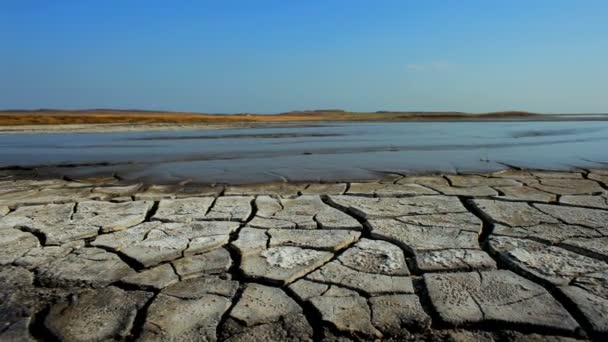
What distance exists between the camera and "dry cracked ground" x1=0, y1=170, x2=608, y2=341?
1.72m

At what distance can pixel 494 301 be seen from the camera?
187 centimetres

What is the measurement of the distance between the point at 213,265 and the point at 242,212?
1.06 m

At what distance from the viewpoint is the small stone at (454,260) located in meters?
2.22

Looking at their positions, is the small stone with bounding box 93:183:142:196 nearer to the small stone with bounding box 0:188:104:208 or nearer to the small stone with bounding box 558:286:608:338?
the small stone with bounding box 0:188:104:208

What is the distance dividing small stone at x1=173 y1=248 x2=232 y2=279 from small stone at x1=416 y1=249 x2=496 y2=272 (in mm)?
1044

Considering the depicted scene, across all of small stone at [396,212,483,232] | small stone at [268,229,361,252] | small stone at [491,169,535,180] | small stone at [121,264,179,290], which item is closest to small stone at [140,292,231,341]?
small stone at [121,264,179,290]

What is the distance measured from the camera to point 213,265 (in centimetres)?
231

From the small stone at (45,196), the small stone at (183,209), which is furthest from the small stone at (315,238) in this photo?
the small stone at (45,196)

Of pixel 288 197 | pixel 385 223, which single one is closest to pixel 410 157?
pixel 288 197

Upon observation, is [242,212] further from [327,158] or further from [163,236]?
[327,158]

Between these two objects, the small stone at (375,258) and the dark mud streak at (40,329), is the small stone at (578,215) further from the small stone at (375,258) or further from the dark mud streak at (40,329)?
the dark mud streak at (40,329)

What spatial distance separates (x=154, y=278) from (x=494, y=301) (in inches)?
63.5

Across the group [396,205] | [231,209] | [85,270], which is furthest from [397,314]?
[231,209]

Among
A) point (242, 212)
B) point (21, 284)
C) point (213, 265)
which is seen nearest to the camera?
point (21, 284)
